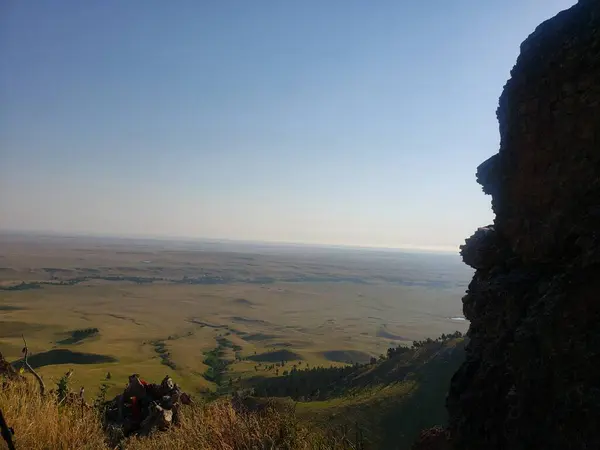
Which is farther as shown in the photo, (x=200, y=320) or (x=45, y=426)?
(x=200, y=320)

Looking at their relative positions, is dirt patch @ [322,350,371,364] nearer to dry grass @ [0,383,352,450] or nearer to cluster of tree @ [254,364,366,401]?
cluster of tree @ [254,364,366,401]

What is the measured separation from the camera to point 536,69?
4.16 metres

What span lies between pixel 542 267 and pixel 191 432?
459cm

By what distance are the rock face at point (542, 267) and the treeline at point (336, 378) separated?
14.0 m

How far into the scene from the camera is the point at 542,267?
4023mm

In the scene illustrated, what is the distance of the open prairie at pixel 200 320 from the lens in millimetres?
36750

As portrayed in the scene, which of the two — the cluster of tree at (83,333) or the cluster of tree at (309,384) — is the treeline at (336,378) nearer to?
the cluster of tree at (309,384)

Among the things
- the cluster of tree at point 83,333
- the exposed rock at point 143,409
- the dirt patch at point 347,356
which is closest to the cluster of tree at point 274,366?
the dirt patch at point 347,356

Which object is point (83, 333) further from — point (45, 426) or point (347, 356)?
point (45, 426)

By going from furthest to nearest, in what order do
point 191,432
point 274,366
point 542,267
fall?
point 274,366, point 191,432, point 542,267

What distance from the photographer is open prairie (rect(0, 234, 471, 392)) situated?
36.8 metres

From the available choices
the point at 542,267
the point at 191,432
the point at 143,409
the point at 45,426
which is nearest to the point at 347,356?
the point at 143,409

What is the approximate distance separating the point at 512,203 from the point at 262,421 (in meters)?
Result: 3.77

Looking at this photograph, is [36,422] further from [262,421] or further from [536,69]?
[536,69]
